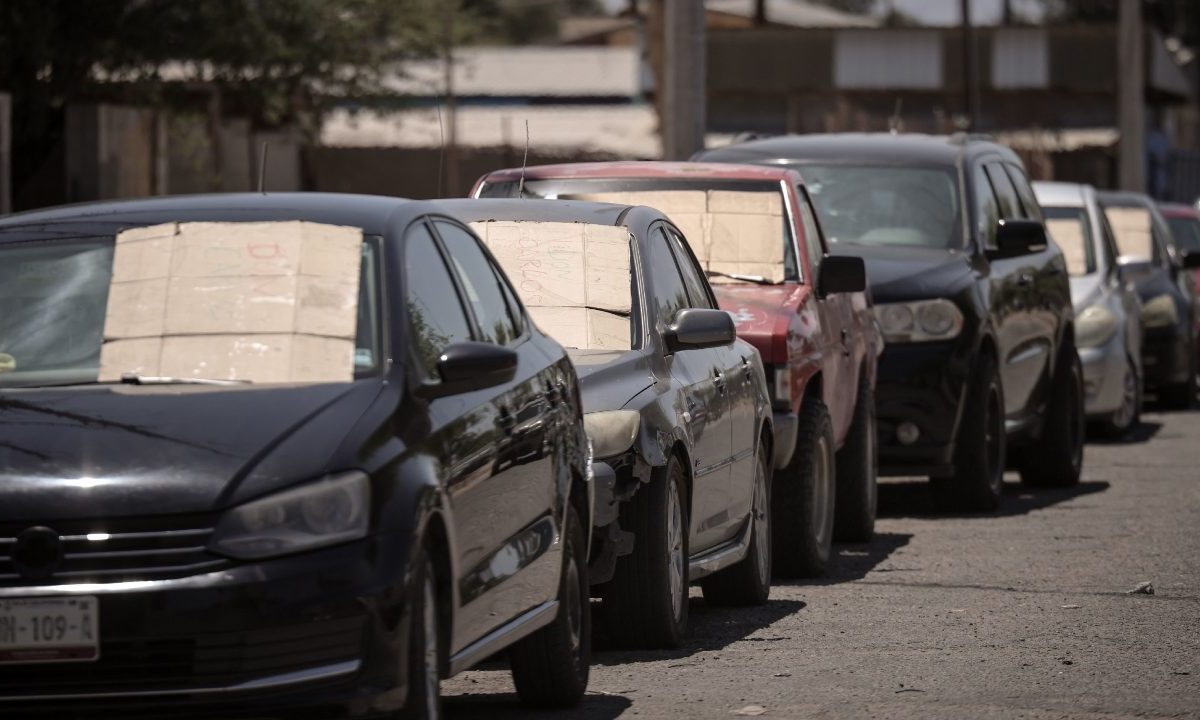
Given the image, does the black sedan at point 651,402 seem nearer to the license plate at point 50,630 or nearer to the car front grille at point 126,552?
the car front grille at point 126,552

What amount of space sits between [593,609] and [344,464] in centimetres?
379

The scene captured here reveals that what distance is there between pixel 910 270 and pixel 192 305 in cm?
787

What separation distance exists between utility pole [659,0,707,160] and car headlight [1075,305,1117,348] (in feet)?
10.4

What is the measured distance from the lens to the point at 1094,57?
56594 mm

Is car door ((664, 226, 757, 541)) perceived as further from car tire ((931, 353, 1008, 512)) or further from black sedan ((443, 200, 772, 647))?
car tire ((931, 353, 1008, 512))

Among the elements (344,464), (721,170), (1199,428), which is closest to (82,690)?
(344,464)

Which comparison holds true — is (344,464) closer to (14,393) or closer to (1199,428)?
(14,393)

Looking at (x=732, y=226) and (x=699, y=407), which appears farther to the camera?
(x=732, y=226)

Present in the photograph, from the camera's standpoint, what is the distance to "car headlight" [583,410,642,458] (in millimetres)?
8328

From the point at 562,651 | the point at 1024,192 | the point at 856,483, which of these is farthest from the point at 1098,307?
the point at 562,651

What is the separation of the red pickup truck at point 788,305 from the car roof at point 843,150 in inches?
74.5

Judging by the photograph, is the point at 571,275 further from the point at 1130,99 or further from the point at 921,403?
the point at 1130,99

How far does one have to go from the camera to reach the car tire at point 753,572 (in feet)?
32.9

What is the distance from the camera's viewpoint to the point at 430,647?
240 inches
